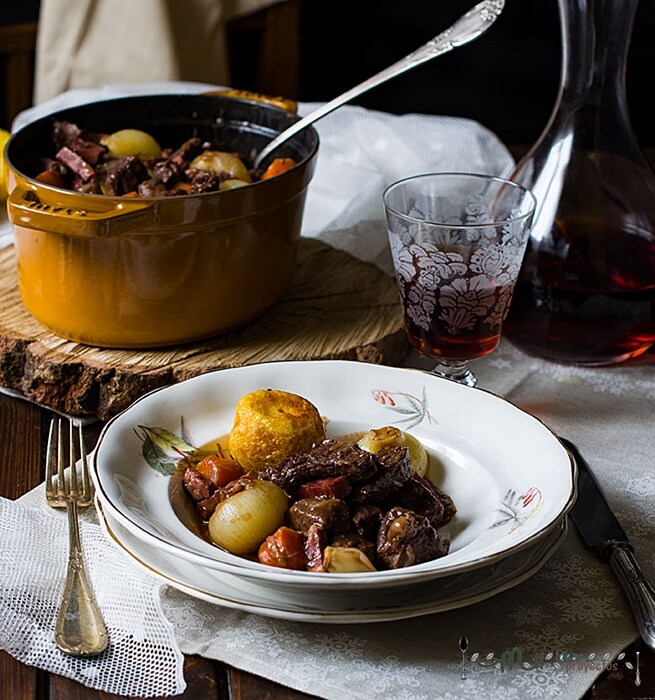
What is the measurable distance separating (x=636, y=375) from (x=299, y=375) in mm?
543

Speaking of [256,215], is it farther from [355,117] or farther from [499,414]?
[355,117]

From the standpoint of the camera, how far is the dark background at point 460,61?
10.3 feet

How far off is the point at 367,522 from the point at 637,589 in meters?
0.26

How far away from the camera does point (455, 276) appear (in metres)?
1.29

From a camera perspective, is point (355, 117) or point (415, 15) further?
point (415, 15)

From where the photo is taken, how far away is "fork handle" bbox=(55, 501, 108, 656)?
929 millimetres

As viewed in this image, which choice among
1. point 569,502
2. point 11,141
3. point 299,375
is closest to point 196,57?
point 11,141

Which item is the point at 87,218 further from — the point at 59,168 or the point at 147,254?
the point at 59,168

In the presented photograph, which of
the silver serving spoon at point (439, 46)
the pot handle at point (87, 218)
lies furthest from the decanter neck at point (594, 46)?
the pot handle at point (87, 218)

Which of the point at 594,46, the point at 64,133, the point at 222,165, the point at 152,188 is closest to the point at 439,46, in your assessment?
the point at 594,46

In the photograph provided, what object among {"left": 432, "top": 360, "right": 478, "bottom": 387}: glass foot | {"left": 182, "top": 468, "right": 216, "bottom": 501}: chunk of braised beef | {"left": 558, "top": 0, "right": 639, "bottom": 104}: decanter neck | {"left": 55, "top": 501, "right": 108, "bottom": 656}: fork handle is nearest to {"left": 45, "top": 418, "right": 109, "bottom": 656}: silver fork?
{"left": 55, "top": 501, "right": 108, "bottom": 656}: fork handle

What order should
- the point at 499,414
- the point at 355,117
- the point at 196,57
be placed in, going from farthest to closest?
the point at 196,57 → the point at 355,117 → the point at 499,414

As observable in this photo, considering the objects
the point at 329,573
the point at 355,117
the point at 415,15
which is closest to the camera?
the point at 329,573

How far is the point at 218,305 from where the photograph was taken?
4.79 feet
